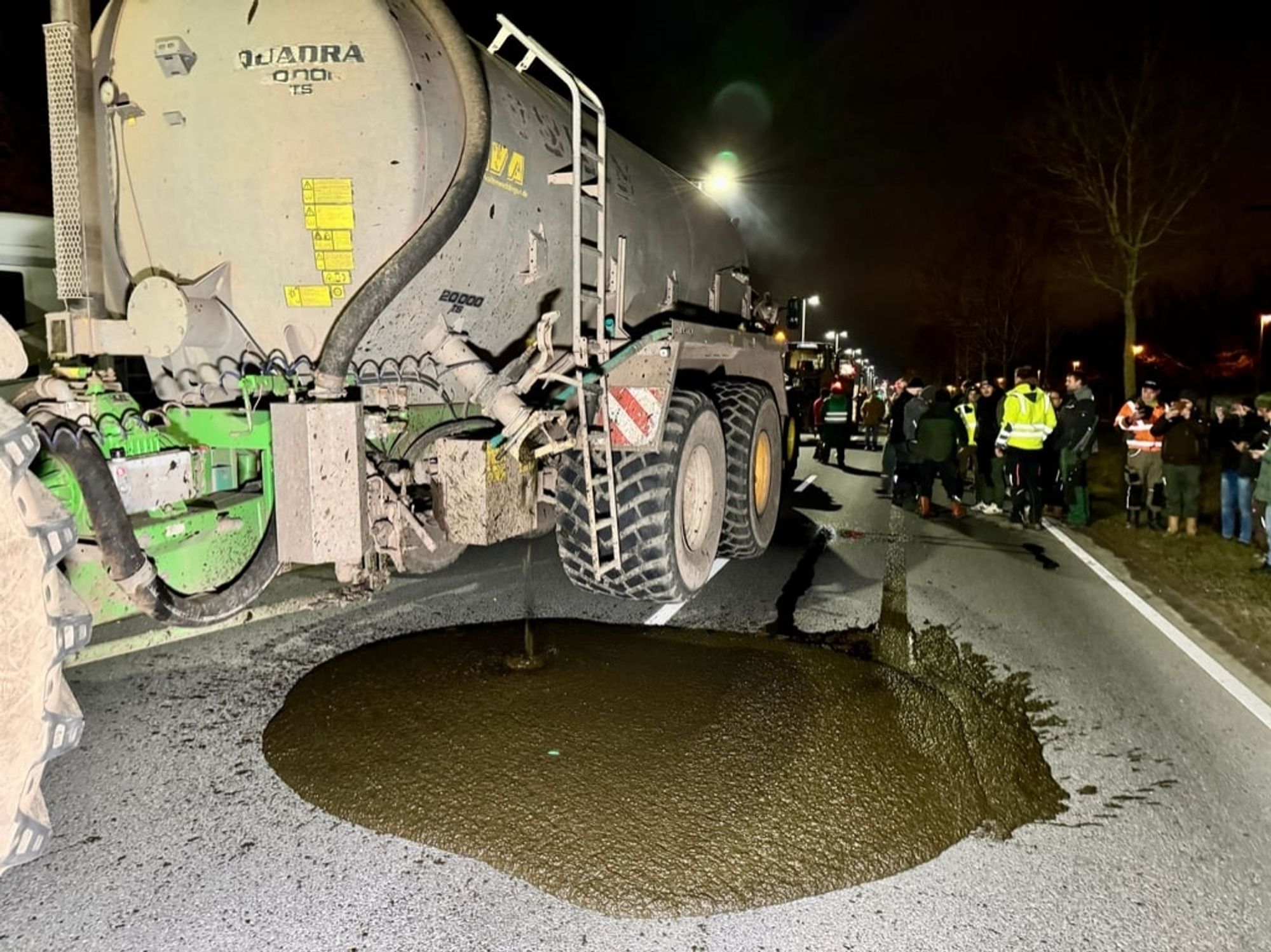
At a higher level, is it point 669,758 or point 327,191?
point 327,191

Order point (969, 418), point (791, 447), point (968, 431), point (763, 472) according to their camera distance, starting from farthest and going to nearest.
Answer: point (969, 418) < point (968, 431) < point (791, 447) < point (763, 472)

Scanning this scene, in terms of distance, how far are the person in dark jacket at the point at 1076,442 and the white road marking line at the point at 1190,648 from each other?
2295 mm

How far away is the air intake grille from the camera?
4043mm

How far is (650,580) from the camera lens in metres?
5.64

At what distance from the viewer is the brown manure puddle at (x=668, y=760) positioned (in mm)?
3266

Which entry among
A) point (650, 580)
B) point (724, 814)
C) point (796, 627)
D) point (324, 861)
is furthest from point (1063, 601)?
point (324, 861)

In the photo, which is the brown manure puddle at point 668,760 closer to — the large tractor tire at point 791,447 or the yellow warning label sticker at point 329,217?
the yellow warning label sticker at point 329,217

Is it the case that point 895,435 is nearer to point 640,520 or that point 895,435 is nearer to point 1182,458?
point 1182,458

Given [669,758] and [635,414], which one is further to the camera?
[635,414]

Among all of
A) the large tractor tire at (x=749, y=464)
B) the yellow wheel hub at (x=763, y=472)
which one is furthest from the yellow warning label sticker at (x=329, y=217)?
the yellow wheel hub at (x=763, y=472)

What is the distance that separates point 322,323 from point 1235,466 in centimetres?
931

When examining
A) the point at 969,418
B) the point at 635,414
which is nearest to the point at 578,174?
the point at 635,414

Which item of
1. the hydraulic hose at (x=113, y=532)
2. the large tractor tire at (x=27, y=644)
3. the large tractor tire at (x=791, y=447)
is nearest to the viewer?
the large tractor tire at (x=27, y=644)

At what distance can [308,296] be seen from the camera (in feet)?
15.1
